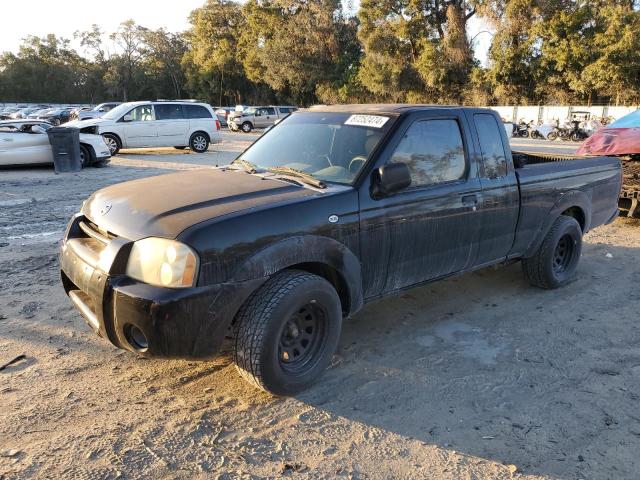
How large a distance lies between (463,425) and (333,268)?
1.25 meters

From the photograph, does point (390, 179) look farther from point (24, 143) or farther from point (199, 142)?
point (199, 142)

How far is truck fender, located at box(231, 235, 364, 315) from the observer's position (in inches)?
120

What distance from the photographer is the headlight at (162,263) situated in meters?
2.86

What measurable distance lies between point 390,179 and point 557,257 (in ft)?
9.82

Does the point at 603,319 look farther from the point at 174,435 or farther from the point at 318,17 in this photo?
the point at 318,17

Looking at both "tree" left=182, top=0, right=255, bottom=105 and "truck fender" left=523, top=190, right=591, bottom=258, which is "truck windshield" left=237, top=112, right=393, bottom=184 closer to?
"truck fender" left=523, top=190, right=591, bottom=258

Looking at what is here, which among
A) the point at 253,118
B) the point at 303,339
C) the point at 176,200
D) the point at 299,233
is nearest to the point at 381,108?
the point at 299,233

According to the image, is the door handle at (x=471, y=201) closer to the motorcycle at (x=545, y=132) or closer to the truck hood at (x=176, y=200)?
the truck hood at (x=176, y=200)

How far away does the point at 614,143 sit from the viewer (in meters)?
8.88

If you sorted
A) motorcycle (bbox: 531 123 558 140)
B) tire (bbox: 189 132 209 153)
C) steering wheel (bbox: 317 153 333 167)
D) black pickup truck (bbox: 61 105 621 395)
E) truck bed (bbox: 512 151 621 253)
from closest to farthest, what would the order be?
black pickup truck (bbox: 61 105 621 395), steering wheel (bbox: 317 153 333 167), truck bed (bbox: 512 151 621 253), tire (bbox: 189 132 209 153), motorcycle (bbox: 531 123 558 140)

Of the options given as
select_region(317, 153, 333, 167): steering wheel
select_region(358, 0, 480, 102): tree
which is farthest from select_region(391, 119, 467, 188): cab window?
select_region(358, 0, 480, 102): tree

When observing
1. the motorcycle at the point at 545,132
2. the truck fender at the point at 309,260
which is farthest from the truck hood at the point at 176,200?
the motorcycle at the point at 545,132

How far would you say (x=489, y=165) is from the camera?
4551 mm

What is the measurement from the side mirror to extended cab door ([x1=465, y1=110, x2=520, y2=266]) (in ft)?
3.57
